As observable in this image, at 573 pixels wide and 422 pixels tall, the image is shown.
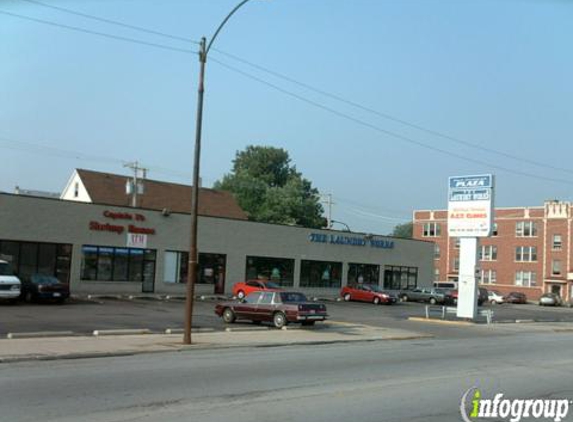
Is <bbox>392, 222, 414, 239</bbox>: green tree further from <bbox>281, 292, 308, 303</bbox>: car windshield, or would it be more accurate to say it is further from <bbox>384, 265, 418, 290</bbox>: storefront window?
<bbox>281, 292, 308, 303</bbox>: car windshield

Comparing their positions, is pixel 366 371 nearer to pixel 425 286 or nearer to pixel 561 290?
pixel 425 286

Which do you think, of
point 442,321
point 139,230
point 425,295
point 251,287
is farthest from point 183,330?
point 425,295

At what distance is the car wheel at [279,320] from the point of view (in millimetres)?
25953

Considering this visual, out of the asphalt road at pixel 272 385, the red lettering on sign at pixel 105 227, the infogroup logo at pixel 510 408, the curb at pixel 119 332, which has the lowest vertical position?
the curb at pixel 119 332

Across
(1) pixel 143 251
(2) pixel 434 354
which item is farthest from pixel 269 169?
(2) pixel 434 354

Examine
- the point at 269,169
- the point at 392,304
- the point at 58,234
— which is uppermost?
the point at 269,169

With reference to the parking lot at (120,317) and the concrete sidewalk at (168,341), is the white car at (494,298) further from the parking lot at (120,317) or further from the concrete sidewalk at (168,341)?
the concrete sidewalk at (168,341)

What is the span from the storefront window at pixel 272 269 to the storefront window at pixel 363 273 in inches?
287

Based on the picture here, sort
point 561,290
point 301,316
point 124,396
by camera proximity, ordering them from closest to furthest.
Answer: point 124,396 < point 301,316 < point 561,290

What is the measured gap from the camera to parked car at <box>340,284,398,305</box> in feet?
161

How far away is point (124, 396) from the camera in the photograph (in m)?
10.2

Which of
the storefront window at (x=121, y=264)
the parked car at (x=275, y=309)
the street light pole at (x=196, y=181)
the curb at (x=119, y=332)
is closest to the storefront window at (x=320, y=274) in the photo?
the storefront window at (x=121, y=264)

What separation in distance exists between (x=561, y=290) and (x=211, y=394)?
77766 mm

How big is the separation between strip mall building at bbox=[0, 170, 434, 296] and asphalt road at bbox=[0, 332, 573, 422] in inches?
819
